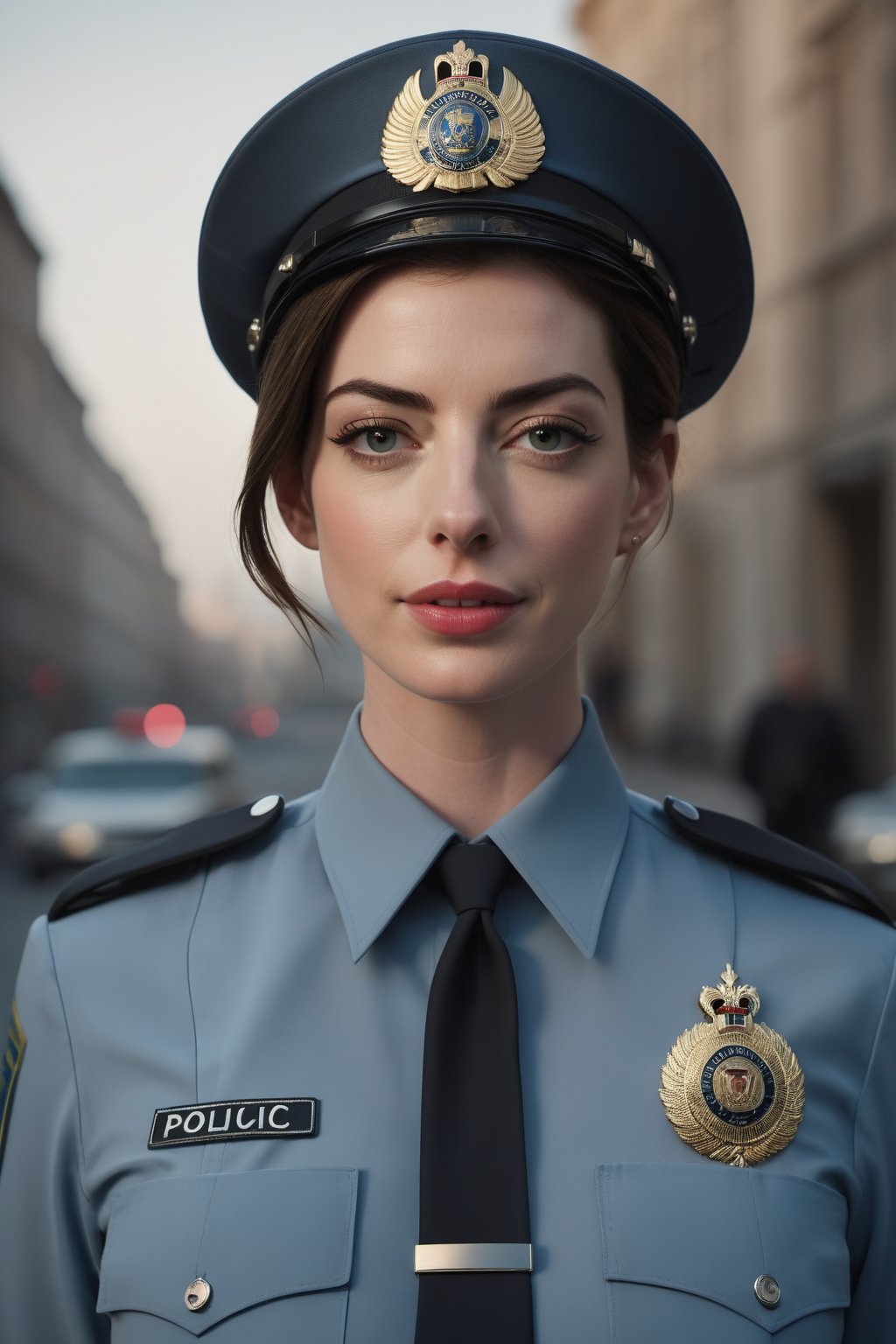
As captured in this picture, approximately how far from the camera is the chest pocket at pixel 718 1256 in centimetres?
171

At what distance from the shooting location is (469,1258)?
5.46 feet

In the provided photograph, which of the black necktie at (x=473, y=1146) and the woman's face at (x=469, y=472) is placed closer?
the black necktie at (x=473, y=1146)

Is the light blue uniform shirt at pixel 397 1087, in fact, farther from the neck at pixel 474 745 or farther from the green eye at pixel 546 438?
the green eye at pixel 546 438

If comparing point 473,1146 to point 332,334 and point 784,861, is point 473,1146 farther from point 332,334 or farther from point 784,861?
point 332,334

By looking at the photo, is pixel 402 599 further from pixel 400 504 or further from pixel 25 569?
pixel 25 569

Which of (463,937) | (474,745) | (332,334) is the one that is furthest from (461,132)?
(463,937)

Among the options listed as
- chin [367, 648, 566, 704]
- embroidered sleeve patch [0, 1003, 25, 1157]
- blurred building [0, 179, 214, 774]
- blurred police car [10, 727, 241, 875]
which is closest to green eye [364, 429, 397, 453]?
chin [367, 648, 566, 704]

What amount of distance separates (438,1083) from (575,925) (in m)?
0.26

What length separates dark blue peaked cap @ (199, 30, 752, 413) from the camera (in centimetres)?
185

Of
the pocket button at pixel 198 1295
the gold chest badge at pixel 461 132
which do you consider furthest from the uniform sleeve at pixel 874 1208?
the gold chest badge at pixel 461 132

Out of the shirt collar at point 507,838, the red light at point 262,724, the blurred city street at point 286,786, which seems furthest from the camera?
the red light at point 262,724

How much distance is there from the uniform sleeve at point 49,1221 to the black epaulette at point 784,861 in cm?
87

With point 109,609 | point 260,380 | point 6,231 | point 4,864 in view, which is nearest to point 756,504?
point 4,864

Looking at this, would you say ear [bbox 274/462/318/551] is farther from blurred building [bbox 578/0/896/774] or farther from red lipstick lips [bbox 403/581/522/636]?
blurred building [bbox 578/0/896/774]
